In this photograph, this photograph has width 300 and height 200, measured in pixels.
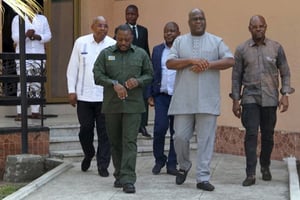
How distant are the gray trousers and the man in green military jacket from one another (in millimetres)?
481

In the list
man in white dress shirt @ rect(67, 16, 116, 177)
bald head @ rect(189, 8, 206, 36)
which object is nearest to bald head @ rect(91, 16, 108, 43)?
man in white dress shirt @ rect(67, 16, 116, 177)

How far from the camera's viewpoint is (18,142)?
367 inches

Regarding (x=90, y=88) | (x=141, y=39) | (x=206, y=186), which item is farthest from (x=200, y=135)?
(x=141, y=39)

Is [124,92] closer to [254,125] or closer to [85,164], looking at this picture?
[254,125]

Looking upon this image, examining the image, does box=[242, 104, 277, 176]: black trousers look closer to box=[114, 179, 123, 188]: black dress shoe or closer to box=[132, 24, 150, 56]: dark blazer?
box=[114, 179, 123, 188]: black dress shoe

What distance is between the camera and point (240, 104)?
7852 mm

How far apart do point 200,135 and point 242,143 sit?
9.44 ft

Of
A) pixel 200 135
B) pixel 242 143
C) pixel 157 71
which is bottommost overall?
pixel 242 143

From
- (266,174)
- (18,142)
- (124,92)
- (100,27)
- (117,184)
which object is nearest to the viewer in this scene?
(124,92)

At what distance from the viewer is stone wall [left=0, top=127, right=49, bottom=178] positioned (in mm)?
9234

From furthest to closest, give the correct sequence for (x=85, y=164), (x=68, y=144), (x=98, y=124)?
1. (x=68, y=144)
2. (x=85, y=164)
3. (x=98, y=124)

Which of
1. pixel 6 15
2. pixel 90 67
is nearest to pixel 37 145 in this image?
pixel 90 67

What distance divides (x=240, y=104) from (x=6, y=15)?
5.38 metres

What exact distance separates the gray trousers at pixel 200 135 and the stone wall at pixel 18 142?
2.68 meters
